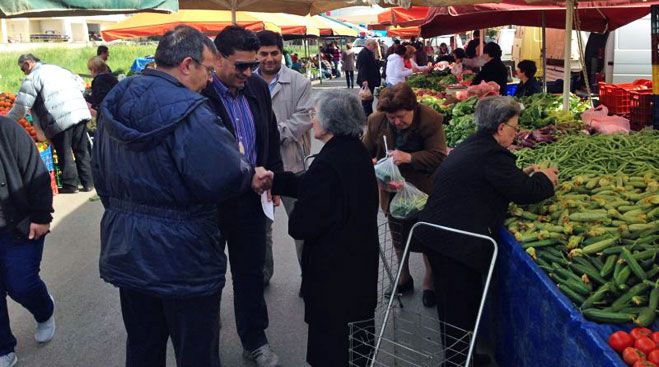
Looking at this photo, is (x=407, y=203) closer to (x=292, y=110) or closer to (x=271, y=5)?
(x=292, y=110)

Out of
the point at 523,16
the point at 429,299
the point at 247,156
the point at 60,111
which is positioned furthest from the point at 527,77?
the point at 60,111

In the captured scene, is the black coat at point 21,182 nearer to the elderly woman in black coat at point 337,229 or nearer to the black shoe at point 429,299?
the elderly woman in black coat at point 337,229

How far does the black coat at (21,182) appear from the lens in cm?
366

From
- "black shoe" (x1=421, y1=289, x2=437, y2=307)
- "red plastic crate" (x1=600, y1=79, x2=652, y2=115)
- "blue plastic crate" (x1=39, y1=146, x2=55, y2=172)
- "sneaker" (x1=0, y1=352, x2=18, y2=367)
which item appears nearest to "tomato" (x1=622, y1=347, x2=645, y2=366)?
"black shoe" (x1=421, y1=289, x2=437, y2=307)

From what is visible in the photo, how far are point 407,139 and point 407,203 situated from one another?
78 centimetres

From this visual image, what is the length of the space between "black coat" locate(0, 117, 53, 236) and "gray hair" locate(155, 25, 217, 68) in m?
1.61

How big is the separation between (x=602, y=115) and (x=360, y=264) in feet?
13.0

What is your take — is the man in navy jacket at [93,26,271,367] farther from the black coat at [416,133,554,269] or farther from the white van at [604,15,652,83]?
the white van at [604,15,652,83]

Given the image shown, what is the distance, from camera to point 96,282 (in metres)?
5.51

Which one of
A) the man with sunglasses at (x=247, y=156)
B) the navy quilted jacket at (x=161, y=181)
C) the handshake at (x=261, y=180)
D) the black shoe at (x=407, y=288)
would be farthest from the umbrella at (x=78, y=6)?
the black shoe at (x=407, y=288)

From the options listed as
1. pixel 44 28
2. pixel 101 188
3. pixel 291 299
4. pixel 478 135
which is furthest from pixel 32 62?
pixel 44 28

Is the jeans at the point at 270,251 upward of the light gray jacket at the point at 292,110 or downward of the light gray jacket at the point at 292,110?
downward

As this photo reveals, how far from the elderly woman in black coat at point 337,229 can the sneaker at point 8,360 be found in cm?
211

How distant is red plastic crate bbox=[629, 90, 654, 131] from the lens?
21.9 ft
